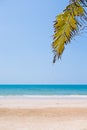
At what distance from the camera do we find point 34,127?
12.0 meters

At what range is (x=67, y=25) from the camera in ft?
22.8

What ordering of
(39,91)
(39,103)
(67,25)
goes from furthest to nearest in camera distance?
(39,91) → (39,103) → (67,25)

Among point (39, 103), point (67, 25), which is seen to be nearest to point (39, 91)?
point (39, 103)

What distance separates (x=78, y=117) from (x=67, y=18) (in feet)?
26.9

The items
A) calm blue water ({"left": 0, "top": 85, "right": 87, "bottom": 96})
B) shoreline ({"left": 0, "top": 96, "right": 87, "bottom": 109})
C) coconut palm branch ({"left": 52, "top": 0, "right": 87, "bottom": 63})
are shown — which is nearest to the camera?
coconut palm branch ({"left": 52, "top": 0, "right": 87, "bottom": 63})

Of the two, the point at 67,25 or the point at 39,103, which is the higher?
the point at 67,25

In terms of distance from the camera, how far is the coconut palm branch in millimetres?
6848

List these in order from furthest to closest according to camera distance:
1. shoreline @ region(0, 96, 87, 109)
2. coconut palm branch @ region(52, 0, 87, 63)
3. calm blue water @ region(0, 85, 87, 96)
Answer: calm blue water @ region(0, 85, 87, 96) < shoreline @ region(0, 96, 87, 109) < coconut palm branch @ region(52, 0, 87, 63)

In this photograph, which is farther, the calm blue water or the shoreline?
the calm blue water

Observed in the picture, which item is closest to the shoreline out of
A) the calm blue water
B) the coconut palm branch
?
the coconut palm branch

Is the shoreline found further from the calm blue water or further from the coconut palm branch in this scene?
the calm blue water

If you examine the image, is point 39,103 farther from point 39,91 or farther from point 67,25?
point 39,91

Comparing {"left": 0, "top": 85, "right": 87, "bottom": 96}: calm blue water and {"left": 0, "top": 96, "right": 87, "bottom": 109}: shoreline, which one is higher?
{"left": 0, "top": 96, "right": 87, "bottom": 109}: shoreline

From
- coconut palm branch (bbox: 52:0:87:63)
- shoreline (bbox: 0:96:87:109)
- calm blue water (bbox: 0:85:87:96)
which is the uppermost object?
coconut palm branch (bbox: 52:0:87:63)
